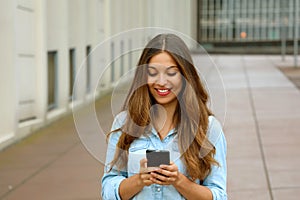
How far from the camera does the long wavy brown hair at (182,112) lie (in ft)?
9.19

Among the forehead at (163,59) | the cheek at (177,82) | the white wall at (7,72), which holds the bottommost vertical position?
the white wall at (7,72)

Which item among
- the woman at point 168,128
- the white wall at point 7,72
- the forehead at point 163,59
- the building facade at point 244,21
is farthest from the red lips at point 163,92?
the building facade at point 244,21

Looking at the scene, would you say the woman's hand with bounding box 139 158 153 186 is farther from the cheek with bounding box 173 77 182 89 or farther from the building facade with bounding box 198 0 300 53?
the building facade with bounding box 198 0 300 53

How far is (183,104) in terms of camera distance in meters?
2.82

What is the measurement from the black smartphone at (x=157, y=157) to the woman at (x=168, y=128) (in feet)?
0.59

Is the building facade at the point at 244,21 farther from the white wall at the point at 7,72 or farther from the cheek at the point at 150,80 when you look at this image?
the cheek at the point at 150,80

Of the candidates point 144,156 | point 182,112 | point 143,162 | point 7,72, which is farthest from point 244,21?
point 143,162

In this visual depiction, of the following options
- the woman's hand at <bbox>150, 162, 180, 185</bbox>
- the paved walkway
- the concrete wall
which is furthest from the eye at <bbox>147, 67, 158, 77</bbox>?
the concrete wall

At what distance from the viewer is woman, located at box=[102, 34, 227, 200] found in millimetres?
2781

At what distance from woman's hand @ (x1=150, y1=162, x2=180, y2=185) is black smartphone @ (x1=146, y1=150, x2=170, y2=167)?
0.06 feet

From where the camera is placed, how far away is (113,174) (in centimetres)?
298

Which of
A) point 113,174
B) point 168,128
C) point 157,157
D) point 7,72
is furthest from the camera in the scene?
point 7,72

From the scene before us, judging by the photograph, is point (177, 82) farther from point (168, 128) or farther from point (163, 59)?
point (168, 128)

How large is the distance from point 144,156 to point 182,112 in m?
0.24
